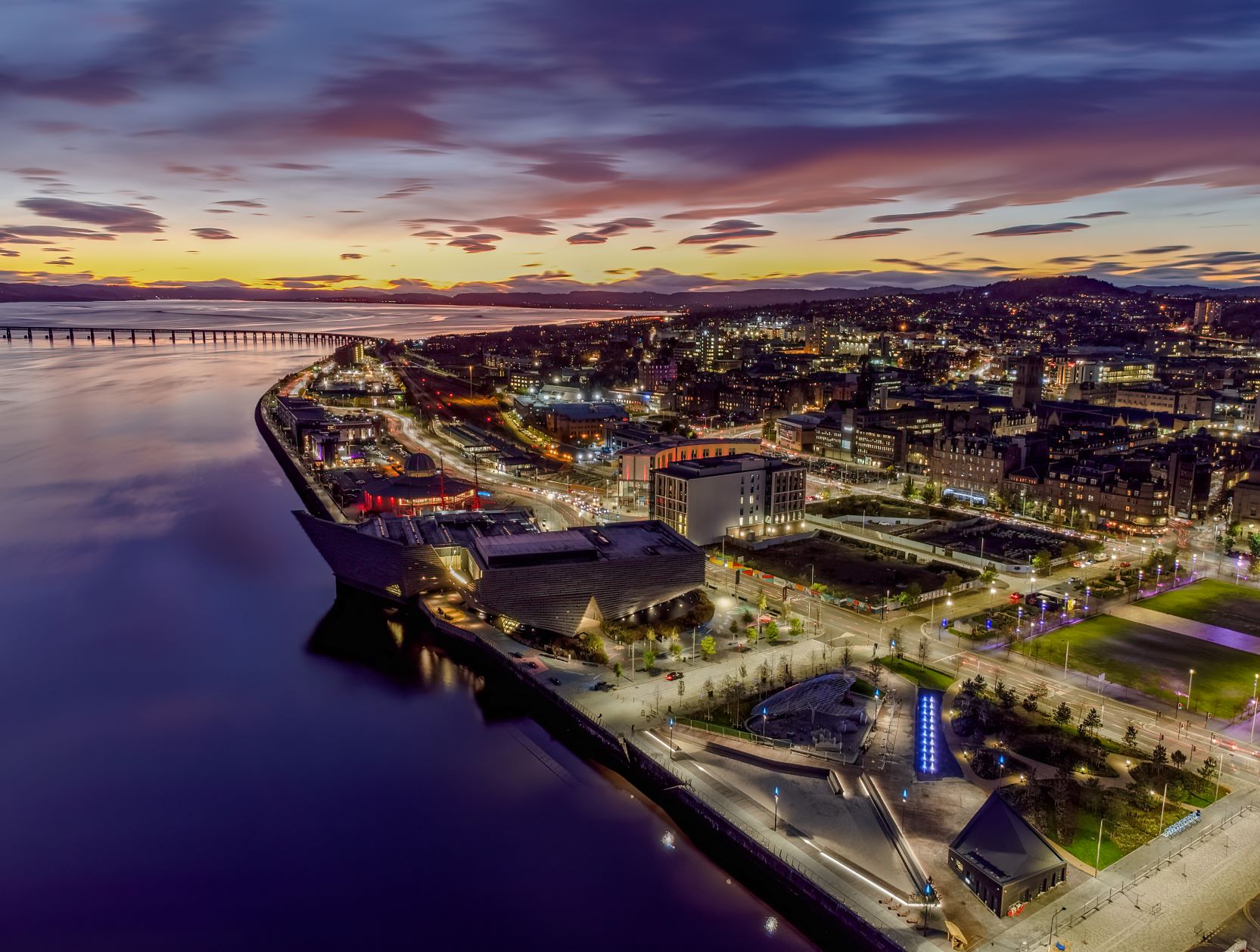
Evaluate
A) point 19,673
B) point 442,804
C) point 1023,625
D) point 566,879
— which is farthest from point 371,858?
point 1023,625

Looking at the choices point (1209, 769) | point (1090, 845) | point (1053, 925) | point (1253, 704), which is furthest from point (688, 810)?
point (1253, 704)

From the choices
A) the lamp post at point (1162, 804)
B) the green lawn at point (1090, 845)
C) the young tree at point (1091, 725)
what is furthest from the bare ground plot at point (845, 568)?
the green lawn at point (1090, 845)

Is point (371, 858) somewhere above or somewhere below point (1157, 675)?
below

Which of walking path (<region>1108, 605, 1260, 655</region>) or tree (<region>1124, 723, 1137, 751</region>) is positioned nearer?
tree (<region>1124, 723, 1137, 751</region>)

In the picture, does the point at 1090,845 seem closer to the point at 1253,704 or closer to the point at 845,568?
the point at 1253,704

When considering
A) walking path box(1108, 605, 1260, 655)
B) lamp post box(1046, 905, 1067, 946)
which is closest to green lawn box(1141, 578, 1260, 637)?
walking path box(1108, 605, 1260, 655)

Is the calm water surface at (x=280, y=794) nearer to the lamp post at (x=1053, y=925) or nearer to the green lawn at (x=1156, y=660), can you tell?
the lamp post at (x=1053, y=925)

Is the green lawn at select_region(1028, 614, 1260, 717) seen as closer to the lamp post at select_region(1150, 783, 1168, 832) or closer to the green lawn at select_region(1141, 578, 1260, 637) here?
the green lawn at select_region(1141, 578, 1260, 637)

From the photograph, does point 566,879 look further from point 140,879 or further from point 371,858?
point 140,879
